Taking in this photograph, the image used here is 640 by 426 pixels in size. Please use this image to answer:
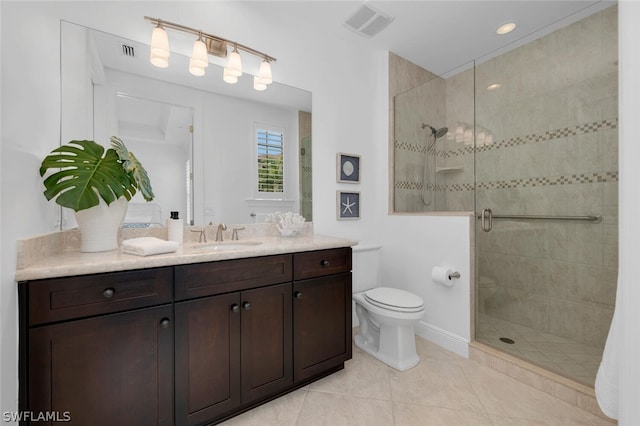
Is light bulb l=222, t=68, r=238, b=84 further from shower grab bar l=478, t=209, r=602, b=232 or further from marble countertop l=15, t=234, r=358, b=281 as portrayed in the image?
shower grab bar l=478, t=209, r=602, b=232

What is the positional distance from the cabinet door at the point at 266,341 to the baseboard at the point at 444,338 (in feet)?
4.27

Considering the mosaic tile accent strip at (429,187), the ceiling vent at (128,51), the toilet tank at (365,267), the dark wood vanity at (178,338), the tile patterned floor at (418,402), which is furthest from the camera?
the mosaic tile accent strip at (429,187)

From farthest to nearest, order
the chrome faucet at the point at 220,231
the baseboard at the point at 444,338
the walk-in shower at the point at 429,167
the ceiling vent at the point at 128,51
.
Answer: the walk-in shower at the point at 429,167 → the baseboard at the point at 444,338 → the chrome faucet at the point at 220,231 → the ceiling vent at the point at 128,51

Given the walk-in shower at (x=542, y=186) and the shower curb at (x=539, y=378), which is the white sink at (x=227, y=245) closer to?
the walk-in shower at (x=542, y=186)

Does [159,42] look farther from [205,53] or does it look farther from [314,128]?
[314,128]

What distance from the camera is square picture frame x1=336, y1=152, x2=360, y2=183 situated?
7.91ft

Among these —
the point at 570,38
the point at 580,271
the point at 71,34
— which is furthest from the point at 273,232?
the point at 570,38

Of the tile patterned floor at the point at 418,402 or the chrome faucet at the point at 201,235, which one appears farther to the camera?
the chrome faucet at the point at 201,235

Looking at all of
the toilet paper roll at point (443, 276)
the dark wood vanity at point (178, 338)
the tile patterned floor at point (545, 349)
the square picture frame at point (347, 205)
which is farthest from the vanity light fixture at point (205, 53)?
the tile patterned floor at point (545, 349)

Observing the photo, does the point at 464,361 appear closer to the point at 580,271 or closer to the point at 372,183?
the point at 580,271

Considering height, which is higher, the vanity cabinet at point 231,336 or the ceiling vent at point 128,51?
the ceiling vent at point 128,51

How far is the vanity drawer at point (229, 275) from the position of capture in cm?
123

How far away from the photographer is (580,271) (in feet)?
6.86

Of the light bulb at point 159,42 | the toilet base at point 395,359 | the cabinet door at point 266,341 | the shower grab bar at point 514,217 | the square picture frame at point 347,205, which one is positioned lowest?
the toilet base at point 395,359
